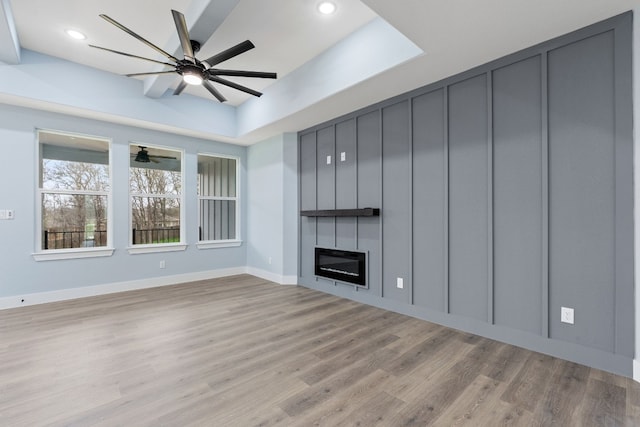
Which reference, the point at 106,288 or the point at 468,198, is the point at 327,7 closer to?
the point at 468,198

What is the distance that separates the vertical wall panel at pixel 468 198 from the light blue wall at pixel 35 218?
4.40 metres

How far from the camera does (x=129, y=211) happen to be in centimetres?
482

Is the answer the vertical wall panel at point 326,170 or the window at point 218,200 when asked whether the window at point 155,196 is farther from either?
the vertical wall panel at point 326,170

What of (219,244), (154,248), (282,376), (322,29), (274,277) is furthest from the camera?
(219,244)

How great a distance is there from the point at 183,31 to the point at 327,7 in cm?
135

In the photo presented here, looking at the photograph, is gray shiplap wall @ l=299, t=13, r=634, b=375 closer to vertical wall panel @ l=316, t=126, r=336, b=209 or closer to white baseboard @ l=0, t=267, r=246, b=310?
vertical wall panel @ l=316, t=126, r=336, b=209

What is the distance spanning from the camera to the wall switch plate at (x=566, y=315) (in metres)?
2.45

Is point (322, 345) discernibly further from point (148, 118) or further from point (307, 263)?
point (148, 118)

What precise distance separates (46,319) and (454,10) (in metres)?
5.11

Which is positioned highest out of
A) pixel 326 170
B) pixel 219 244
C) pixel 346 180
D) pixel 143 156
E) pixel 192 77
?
pixel 192 77

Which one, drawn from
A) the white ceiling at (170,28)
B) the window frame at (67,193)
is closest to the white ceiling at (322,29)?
the white ceiling at (170,28)

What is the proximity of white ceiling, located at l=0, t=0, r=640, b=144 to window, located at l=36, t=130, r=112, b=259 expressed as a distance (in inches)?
50.6

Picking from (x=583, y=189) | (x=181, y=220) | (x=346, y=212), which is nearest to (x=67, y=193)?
(x=181, y=220)

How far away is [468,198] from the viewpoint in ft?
10.1
